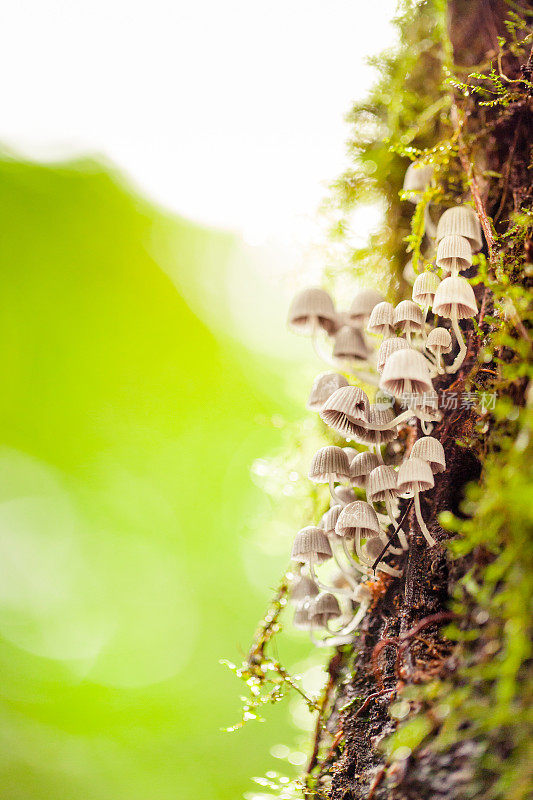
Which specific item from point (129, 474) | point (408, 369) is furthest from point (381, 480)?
point (129, 474)

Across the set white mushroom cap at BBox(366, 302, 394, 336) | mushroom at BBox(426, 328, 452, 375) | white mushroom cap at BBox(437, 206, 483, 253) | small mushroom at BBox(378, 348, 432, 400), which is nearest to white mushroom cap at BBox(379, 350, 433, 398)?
small mushroom at BBox(378, 348, 432, 400)

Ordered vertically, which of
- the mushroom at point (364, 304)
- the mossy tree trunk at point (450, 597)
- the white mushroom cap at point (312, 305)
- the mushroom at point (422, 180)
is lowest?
the mossy tree trunk at point (450, 597)

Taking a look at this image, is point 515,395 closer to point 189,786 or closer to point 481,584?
point 481,584

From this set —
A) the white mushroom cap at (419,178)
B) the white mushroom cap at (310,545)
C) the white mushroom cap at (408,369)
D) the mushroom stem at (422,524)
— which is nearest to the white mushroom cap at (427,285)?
the white mushroom cap at (408,369)

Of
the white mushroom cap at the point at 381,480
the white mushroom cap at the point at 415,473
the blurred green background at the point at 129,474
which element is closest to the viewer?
the white mushroom cap at the point at 415,473

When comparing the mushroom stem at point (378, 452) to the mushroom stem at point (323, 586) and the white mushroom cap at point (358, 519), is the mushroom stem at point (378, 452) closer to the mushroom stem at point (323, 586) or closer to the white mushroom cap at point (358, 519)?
the white mushroom cap at point (358, 519)

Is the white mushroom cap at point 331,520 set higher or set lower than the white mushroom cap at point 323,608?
higher
